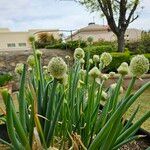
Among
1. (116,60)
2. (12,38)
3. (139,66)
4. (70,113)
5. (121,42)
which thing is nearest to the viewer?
(139,66)

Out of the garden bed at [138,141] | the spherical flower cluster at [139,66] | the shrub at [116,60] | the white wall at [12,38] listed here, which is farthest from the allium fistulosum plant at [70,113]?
the white wall at [12,38]

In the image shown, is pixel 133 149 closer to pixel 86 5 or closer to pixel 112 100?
pixel 112 100

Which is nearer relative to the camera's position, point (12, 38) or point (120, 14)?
point (120, 14)

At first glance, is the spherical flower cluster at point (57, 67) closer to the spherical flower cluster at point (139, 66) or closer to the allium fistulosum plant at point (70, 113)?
the allium fistulosum plant at point (70, 113)

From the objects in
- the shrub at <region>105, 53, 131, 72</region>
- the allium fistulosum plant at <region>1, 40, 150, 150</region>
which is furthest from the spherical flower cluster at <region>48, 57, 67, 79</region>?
the shrub at <region>105, 53, 131, 72</region>

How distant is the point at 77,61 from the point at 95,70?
2.22 feet

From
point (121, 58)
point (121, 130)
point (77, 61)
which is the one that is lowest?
point (121, 58)

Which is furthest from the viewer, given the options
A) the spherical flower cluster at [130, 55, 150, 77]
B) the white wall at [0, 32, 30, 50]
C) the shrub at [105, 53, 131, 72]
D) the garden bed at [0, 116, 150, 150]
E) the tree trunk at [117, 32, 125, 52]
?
the white wall at [0, 32, 30, 50]

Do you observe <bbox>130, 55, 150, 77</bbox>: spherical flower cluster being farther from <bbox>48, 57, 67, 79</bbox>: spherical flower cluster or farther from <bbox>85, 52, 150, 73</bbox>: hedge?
<bbox>85, 52, 150, 73</bbox>: hedge

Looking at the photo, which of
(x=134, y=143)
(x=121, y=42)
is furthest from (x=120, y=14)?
(x=134, y=143)

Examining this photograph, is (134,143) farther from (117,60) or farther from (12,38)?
(12,38)

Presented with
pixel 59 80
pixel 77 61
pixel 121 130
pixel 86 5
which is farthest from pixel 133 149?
pixel 86 5

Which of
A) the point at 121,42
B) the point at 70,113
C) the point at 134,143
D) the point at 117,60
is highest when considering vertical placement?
the point at 70,113

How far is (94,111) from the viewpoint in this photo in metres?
1.92
